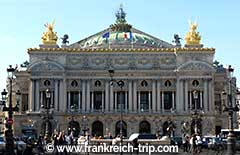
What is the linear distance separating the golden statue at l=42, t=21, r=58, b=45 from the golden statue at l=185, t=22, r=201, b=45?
27341mm

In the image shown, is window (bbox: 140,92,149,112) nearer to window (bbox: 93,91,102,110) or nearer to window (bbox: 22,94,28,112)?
window (bbox: 93,91,102,110)

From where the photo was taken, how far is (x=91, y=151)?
1996 inches

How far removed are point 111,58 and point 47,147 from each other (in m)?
55.3

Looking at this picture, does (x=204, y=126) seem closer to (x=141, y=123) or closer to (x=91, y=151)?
(x=141, y=123)

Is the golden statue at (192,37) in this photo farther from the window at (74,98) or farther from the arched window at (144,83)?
the window at (74,98)

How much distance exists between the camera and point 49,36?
10725 cm

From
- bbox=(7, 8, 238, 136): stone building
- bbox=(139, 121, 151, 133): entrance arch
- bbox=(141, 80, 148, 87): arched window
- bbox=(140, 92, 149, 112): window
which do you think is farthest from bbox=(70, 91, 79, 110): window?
bbox=(139, 121, 151, 133): entrance arch

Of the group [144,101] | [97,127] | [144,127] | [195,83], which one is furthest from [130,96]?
[195,83]

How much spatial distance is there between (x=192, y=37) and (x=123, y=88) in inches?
709

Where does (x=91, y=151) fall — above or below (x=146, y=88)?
below

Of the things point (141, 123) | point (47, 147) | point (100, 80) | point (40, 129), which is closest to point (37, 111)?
point (40, 129)

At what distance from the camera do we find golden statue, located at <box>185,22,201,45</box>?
106312 mm

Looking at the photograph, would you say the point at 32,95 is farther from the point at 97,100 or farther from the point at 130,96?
the point at 130,96

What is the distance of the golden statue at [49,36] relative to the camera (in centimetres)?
10688
